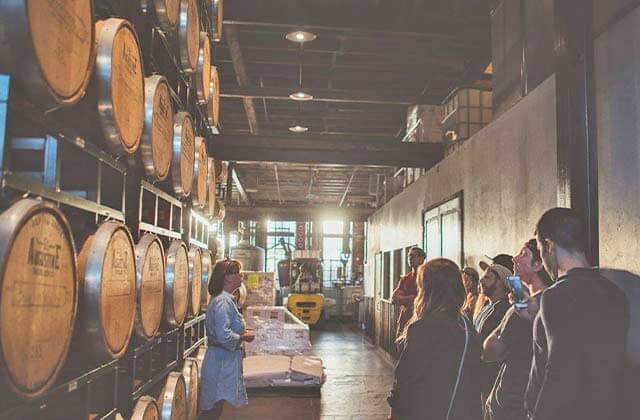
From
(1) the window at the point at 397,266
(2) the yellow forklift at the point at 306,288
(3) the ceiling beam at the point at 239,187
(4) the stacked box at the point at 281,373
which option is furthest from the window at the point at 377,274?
(2) the yellow forklift at the point at 306,288

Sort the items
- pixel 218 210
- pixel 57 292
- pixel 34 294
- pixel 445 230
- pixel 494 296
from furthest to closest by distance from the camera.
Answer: pixel 445 230 < pixel 218 210 < pixel 494 296 < pixel 57 292 < pixel 34 294

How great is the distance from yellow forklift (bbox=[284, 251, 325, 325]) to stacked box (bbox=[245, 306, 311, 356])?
8.97 meters

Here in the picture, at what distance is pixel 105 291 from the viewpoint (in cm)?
243

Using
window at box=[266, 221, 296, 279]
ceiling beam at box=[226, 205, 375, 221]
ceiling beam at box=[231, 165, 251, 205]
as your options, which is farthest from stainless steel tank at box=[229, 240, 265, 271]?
window at box=[266, 221, 296, 279]

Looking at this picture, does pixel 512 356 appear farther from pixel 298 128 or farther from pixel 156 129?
pixel 298 128

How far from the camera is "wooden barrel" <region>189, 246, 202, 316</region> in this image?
452cm

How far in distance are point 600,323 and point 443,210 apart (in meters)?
5.31

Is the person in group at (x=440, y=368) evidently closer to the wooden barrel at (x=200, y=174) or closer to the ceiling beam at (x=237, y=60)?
the wooden barrel at (x=200, y=174)

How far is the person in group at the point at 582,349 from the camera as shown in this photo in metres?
2.25

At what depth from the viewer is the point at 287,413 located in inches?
277

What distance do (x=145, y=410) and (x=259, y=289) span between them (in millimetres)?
7900

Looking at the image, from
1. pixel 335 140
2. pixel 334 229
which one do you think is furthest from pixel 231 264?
pixel 334 229

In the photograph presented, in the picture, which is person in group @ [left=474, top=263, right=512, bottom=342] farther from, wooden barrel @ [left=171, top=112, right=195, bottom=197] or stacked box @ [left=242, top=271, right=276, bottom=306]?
stacked box @ [left=242, top=271, right=276, bottom=306]

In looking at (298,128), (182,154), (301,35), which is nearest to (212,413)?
(182,154)
